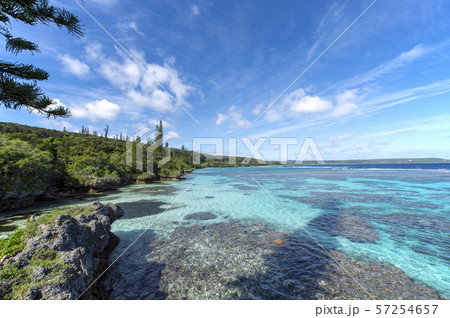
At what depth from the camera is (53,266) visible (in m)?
4.38

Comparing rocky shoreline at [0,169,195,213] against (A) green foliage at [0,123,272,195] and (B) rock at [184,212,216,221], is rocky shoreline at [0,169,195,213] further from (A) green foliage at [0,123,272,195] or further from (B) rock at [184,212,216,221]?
(B) rock at [184,212,216,221]

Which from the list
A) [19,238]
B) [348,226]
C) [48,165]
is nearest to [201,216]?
[19,238]

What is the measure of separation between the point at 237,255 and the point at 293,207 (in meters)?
11.3

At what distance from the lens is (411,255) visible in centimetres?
820

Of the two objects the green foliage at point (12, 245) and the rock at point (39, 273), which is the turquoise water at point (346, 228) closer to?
the rock at point (39, 273)

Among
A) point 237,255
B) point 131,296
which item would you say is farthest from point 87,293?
point 237,255

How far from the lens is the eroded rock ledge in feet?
12.3

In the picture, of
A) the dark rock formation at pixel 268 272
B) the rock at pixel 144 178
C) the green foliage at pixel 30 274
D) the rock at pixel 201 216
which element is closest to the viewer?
the green foliage at pixel 30 274

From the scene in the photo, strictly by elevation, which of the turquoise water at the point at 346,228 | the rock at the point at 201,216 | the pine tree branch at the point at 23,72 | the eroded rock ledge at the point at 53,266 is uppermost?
the pine tree branch at the point at 23,72

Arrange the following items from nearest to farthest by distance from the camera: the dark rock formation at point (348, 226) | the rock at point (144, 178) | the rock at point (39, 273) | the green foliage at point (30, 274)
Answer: the green foliage at point (30, 274), the rock at point (39, 273), the dark rock formation at point (348, 226), the rock at point (144, 178)

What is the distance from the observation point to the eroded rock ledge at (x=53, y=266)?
3.76 meters

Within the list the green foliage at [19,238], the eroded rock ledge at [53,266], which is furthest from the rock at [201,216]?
the green foliage at [19,238]

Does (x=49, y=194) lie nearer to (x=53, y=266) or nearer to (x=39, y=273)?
(x=53, y=266)

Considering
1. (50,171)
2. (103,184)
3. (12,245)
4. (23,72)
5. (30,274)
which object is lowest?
(103,184)
